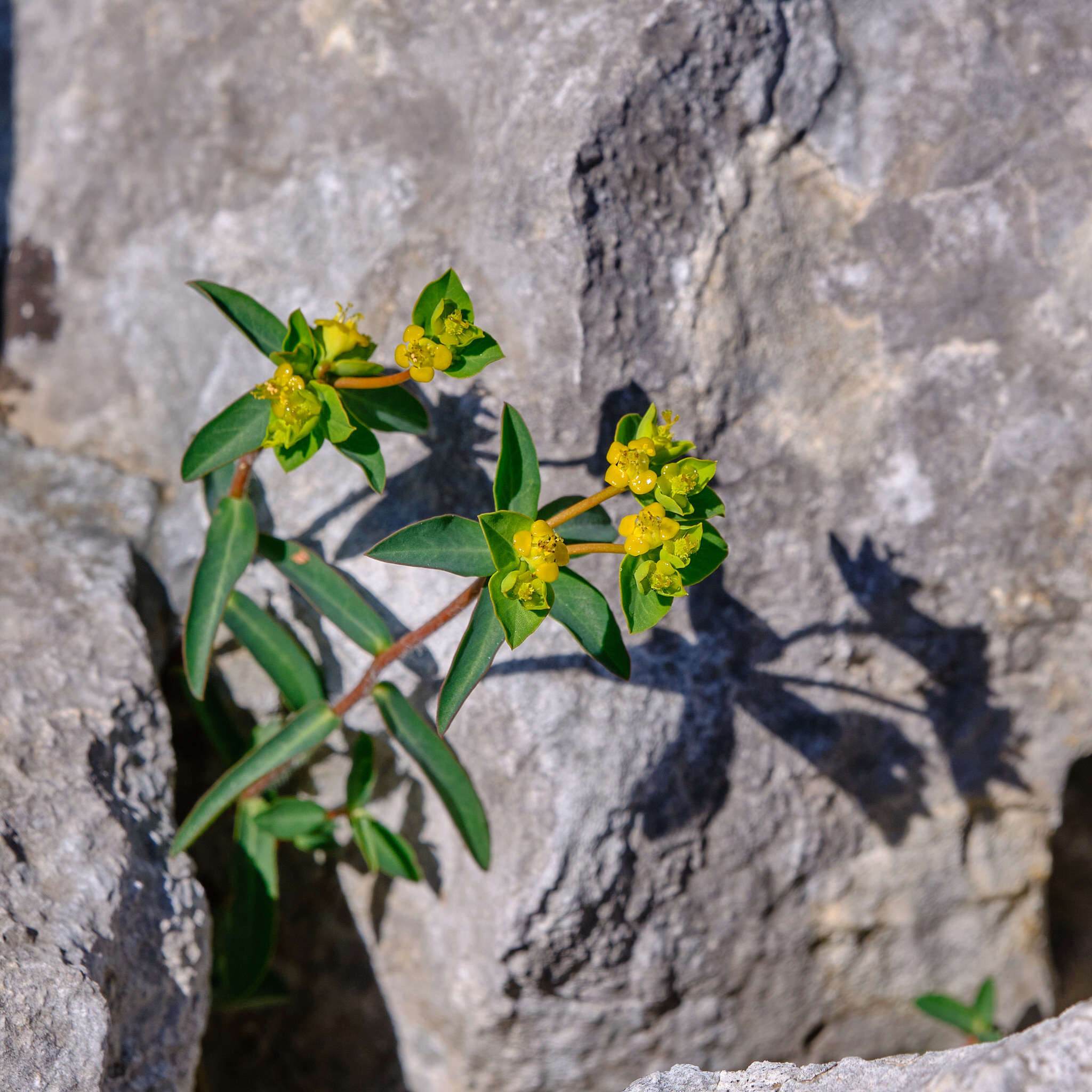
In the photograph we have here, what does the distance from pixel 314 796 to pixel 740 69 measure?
8.03 feet

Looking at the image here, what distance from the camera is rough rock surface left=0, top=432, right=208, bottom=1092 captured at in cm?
210

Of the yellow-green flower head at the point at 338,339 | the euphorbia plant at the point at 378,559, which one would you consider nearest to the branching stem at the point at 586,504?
the euphorbia plant at the point at 378,559

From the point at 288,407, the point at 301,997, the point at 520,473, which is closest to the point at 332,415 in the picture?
the point at 288,407

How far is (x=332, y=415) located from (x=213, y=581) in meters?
0.64

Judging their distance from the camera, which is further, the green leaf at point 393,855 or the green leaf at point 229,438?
the green leaf at point 393,855

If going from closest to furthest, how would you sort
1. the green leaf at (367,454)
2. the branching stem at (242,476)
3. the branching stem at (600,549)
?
the branching stem at (600,549) → the green leaf at (367,454) → the branching stem at (242,476)

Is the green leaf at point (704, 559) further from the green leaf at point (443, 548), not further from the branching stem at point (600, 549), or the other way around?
the green leaf at point (443, 548)

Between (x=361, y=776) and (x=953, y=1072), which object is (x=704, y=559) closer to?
(x=953, y=1072)

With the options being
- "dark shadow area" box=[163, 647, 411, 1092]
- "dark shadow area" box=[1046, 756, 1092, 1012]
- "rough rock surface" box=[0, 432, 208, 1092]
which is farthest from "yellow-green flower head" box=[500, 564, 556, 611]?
"dark shadow area" box=[1046, 756, 1092, 1012]

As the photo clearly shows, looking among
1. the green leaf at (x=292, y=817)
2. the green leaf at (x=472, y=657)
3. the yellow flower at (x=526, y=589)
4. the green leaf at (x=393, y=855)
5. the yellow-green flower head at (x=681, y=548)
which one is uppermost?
the yellow-green flower head at (x=681, y=548)

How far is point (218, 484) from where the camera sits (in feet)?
8.63

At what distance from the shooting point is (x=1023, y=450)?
274cm

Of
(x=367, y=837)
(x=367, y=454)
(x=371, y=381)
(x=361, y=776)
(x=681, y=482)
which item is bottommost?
(x=367, y=837)

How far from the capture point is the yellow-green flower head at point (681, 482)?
1.95 metres
